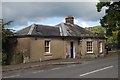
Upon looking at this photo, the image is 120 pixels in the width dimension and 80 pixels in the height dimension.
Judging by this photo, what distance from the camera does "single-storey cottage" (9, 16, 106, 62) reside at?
29594mm

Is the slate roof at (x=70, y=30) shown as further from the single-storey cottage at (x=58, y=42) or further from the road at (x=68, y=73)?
the road at (x=68, y=73)

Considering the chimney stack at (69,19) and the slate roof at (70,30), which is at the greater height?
the chimney stack at (69,19)

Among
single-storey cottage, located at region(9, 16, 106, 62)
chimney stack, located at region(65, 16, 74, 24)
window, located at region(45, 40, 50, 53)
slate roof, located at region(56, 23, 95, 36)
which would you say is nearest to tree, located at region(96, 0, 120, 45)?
single-storey cottage, located at region(9, 16, 106, 62)

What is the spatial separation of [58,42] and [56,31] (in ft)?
6.57

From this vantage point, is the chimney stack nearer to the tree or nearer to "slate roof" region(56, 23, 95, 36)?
"slate roof" region(56, 23, 95, 36)

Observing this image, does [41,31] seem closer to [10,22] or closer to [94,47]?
[10,22]

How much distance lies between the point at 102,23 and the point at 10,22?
16.4m

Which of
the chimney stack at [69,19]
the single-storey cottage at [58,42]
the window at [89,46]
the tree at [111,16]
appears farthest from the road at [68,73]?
the chimney stack at [69,19]

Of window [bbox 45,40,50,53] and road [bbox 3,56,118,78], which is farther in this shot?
window [bbox 45,40,50,53]

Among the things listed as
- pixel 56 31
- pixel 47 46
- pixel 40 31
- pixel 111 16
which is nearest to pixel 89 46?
pixel 56 31

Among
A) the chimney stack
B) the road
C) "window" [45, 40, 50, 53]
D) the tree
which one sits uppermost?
the chimney stack

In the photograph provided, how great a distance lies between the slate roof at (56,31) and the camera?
3087 centimetres

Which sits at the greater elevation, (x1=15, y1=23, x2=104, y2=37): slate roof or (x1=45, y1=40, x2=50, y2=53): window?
(x1=15, y1=23, x2=104, y2=37): slate roof

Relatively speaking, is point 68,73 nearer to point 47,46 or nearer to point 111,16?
point 111,16
